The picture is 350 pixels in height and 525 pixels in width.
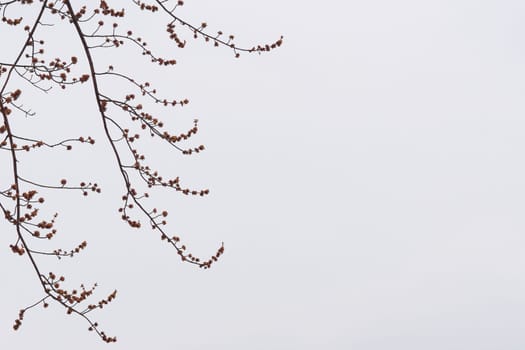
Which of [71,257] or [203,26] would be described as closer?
[71,257]

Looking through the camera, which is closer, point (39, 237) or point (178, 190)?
point (39, 237)

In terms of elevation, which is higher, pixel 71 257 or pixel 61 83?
pixel 61 83

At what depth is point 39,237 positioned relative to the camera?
18.2 ft

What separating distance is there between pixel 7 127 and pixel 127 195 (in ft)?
4.06

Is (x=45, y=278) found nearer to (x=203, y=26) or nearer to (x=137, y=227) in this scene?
(x=137, y=227)

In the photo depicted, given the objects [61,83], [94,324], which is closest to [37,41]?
[61,83]

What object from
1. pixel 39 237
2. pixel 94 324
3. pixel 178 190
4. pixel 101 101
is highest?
pixel 101 101

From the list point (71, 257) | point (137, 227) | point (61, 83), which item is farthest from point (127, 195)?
point (61, 83)

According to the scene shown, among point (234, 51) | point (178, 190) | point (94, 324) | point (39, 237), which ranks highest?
point (234, 51)

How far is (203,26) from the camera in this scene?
258 inches

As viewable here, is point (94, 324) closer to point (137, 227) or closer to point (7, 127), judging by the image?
point (137, 227)

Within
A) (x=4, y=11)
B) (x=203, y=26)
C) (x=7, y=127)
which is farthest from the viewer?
(x=203, y=26)

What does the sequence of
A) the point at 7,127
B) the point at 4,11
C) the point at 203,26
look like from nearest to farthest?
the point at 7,127 < the point at 4,11 < the point at 203,26

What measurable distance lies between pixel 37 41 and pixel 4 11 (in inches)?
16.8
